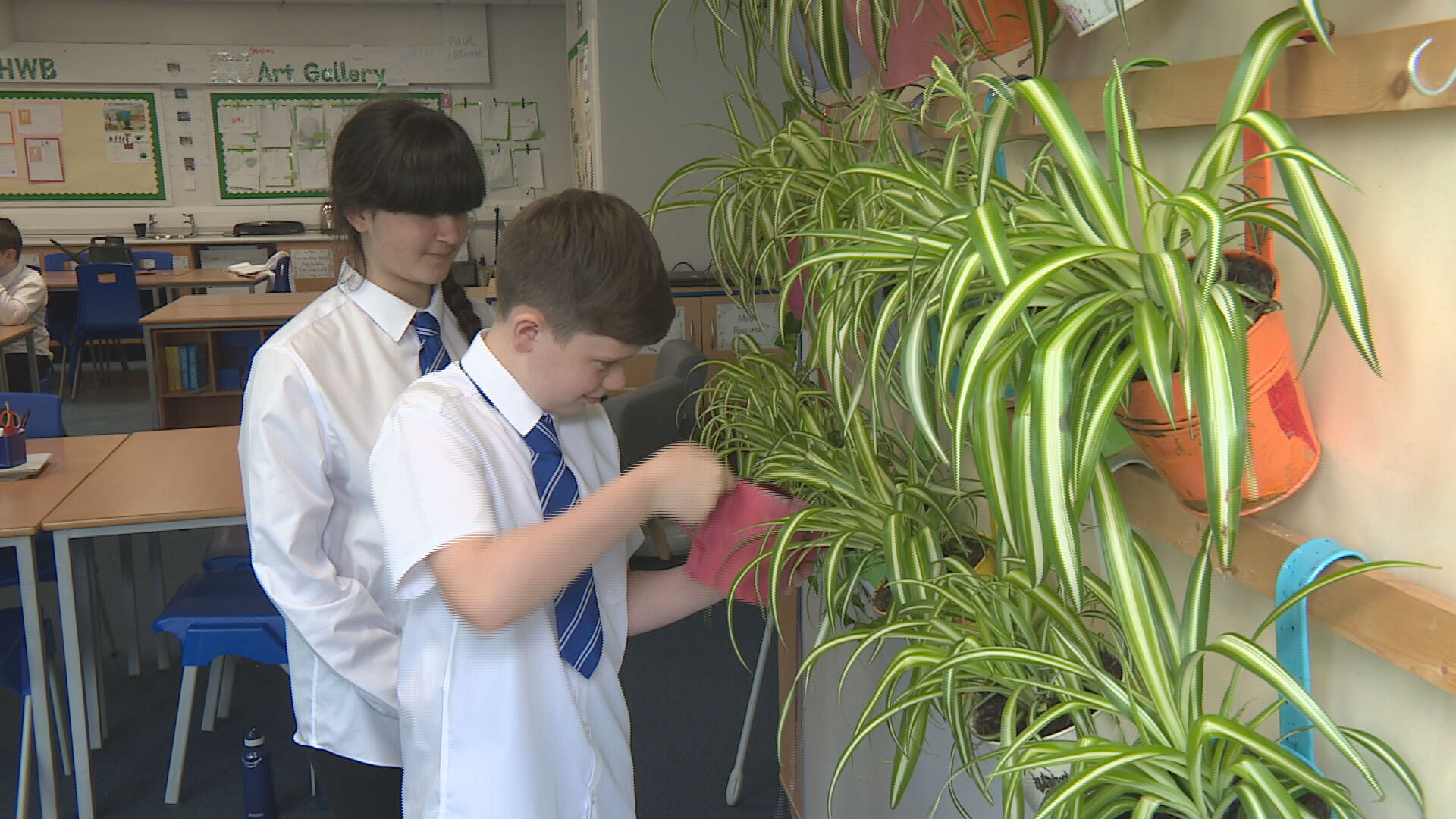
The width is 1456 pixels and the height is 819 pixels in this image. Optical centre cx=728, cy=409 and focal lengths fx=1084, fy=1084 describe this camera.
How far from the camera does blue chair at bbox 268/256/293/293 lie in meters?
7.69

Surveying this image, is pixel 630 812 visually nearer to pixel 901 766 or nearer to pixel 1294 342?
pixel 901 766

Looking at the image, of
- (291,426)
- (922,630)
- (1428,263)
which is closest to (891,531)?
(922,630)

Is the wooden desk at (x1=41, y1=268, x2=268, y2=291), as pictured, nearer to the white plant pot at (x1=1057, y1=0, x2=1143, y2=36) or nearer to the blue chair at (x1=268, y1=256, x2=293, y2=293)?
the blue chair at (x1=268, y1=256, x2=293, y2=293)

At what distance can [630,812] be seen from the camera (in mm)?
1455

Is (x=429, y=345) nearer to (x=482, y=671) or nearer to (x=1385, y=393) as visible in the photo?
(x=482, y=671)

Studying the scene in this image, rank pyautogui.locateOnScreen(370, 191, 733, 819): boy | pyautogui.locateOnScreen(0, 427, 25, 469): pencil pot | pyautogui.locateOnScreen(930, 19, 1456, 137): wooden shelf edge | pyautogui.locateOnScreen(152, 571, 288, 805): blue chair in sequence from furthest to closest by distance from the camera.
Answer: pyautogui.locateOnScreen(0, 427, 25, 469): pencil pot → pyautogui.locateOnScreen(152, 571, 288, 805): blue chair → pyautogui.locateOnScreen(370, 191, 733, 819): boy → pyautogui.locateOnScreen(930, 19, 1456, 137): wooden shelf edge

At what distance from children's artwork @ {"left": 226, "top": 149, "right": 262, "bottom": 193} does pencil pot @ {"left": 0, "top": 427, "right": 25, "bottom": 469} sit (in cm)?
751

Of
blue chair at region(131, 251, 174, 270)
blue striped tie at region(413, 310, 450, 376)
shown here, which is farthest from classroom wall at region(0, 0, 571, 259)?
blue striped tie at region(413, 310, 450, 376)

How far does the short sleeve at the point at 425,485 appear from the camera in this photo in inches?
44.9

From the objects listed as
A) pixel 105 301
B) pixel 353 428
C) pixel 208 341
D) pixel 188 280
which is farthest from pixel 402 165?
pixel 105 301

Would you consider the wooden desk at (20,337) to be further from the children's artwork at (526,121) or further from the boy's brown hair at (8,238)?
the children's artwork at (526,121)

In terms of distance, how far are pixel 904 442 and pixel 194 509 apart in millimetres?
1943

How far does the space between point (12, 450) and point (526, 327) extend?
2280mm

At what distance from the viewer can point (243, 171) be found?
9617mm
